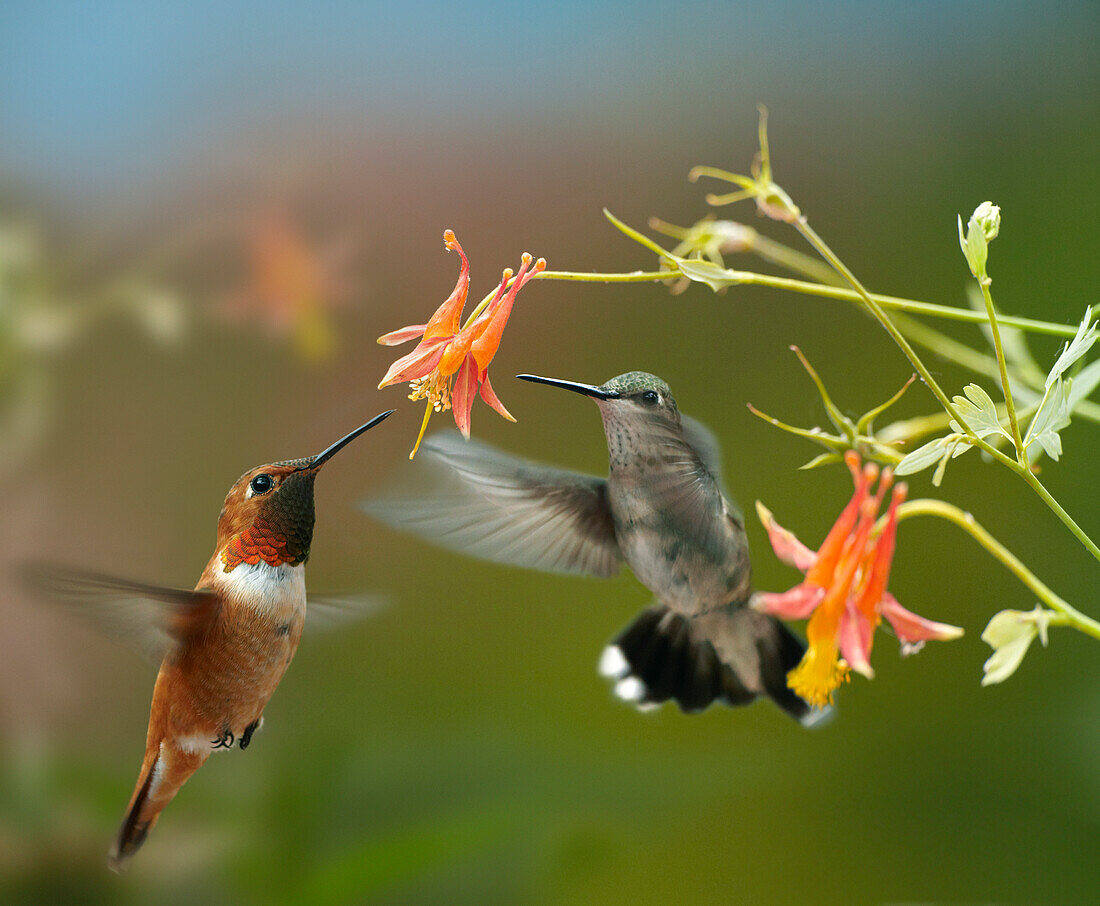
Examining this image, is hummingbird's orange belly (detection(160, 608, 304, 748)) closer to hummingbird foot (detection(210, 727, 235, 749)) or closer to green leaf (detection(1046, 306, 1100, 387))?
hummingbird foot (detection(210, 727, 235, 749))

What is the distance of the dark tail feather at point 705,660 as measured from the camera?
55cm

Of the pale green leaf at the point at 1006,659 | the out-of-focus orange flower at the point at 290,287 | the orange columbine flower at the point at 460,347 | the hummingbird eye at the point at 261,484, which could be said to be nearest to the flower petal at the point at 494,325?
the orange columbine flower at the point at 460,347

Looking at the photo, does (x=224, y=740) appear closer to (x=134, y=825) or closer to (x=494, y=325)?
(x=134, y=825)

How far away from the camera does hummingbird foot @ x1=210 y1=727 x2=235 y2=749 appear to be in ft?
1.54

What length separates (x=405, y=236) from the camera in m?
1.41

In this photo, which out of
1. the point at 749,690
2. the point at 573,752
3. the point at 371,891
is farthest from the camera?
the point at 573,752

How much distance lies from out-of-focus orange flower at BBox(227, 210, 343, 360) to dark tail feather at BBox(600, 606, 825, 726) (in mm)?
752

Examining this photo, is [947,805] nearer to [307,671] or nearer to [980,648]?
[980,648]

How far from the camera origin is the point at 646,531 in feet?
1.60

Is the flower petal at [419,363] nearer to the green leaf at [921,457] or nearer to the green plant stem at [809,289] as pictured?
the green plant stem at [809,289]

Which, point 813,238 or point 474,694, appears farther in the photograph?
point 474,694

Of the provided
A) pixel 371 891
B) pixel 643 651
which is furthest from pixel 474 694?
pixel 643 651

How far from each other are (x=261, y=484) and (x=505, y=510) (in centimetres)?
16

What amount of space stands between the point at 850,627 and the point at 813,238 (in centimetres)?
14
